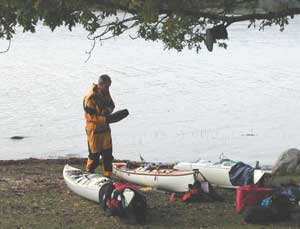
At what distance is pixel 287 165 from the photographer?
55.9 feet

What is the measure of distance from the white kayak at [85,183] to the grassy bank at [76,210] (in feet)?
0.39

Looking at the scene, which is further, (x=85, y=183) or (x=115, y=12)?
(x=85, y=183)

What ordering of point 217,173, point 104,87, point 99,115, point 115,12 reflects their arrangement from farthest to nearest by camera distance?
point 217,173
point 99,115
point 104,87
point 115,12

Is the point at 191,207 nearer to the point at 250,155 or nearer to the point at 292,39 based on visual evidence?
the point at 250,155

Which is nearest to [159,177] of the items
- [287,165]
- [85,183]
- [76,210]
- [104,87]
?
[85,183]

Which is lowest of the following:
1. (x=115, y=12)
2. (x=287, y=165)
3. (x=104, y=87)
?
(x=287, y=165)

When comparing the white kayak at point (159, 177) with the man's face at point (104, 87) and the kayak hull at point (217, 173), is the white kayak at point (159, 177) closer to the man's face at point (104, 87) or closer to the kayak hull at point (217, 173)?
the kayak hull at point (217, 173)

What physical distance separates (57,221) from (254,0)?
442 cm

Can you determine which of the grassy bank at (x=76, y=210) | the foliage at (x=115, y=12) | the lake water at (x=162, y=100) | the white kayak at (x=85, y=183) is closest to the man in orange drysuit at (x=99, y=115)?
the white kayak at (x=85, y=183)

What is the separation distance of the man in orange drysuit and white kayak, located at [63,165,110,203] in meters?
0.54

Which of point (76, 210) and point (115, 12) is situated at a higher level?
point (115, 12)

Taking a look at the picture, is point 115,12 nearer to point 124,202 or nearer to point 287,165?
point 124,202

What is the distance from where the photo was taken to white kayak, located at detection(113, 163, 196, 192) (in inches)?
510

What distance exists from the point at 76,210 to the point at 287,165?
23.1 ft
